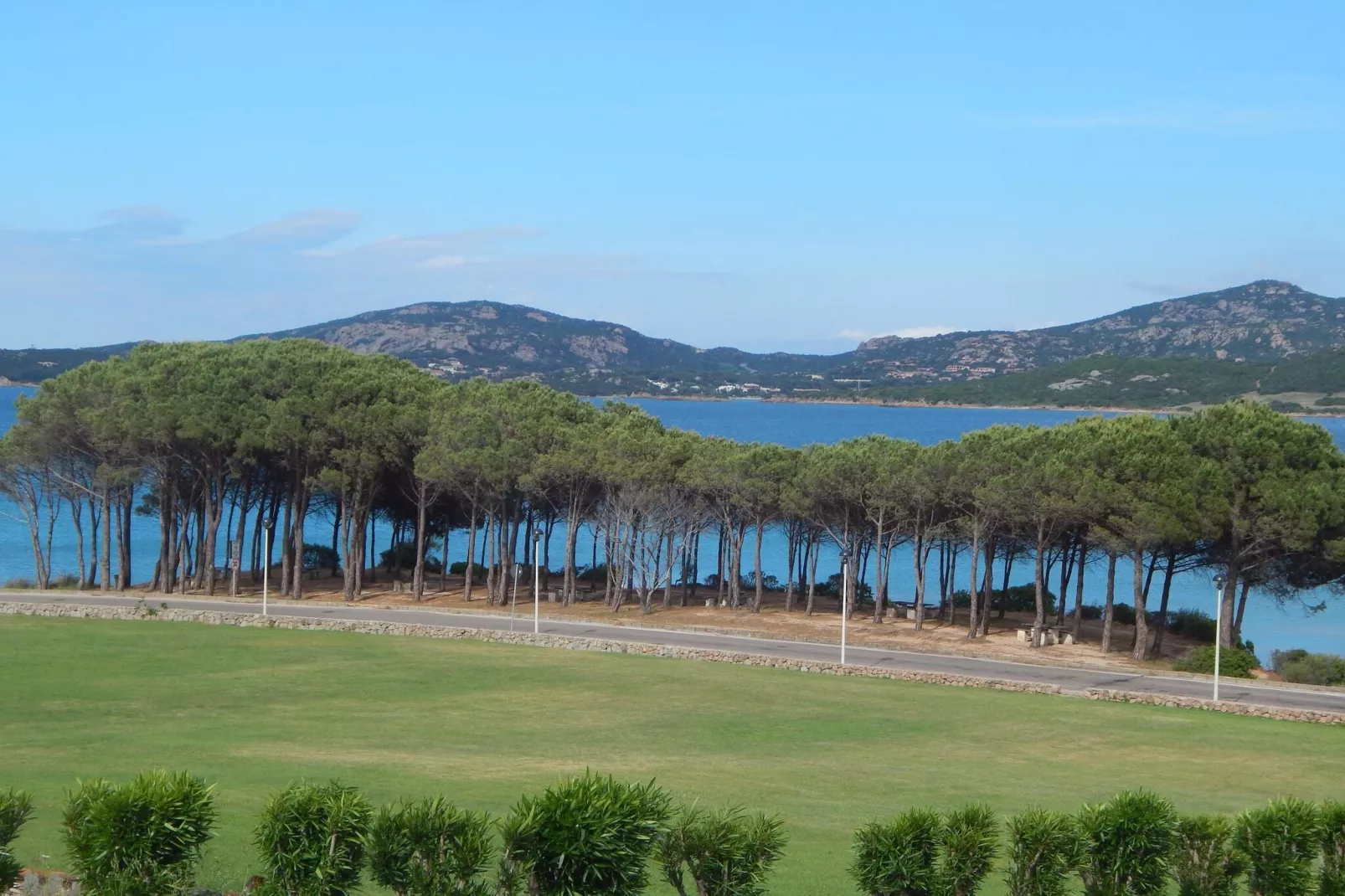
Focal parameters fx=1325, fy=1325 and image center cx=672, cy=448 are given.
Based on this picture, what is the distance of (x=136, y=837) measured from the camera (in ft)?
38.4

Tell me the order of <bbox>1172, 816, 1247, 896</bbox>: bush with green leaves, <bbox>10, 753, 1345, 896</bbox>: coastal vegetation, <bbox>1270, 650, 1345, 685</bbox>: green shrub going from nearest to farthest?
1. <bbox>10, 753, 1345, 896</bbox>: coastal vegetation
2. <bbox>1172, 816, 1247, 896</bbox>: bush with green leaves
3. <bbox>1270, 650, 1345, 685</bbox>: green shrub

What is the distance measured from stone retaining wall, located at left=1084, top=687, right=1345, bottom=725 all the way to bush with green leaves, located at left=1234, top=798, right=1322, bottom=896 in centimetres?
1937

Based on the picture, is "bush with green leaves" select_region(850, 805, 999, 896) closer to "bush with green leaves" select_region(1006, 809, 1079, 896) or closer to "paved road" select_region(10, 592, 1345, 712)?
"bush with green leaves" select_region(1006, 809, 1079, 896)

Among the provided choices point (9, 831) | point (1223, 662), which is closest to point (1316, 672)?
point (1223, 662)

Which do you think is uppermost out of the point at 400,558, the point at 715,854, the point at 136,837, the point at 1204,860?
the point at 136,837

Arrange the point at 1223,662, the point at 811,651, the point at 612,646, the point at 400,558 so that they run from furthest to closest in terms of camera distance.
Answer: the point at 400,558, the point at 811,651, the point at 612,646, the point at 1223,662

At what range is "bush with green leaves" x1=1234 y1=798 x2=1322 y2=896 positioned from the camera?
1297 cm

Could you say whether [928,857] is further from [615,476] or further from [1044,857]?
[615,476]

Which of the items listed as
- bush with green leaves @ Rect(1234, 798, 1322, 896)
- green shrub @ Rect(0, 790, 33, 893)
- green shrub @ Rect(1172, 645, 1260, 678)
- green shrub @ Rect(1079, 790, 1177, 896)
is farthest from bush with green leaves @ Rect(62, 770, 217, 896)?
green shrub @ Rect(1172, 645, 1260, 678)

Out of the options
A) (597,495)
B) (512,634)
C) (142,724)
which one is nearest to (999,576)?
(597,495)

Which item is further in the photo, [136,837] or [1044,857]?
[1044,857]

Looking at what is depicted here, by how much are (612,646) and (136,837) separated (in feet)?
93.9

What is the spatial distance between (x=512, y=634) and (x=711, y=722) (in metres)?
15.4

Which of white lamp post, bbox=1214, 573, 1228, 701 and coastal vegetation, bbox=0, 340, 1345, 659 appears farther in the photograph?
coastal vegetation, bbox=0, 340, 1345, 659
